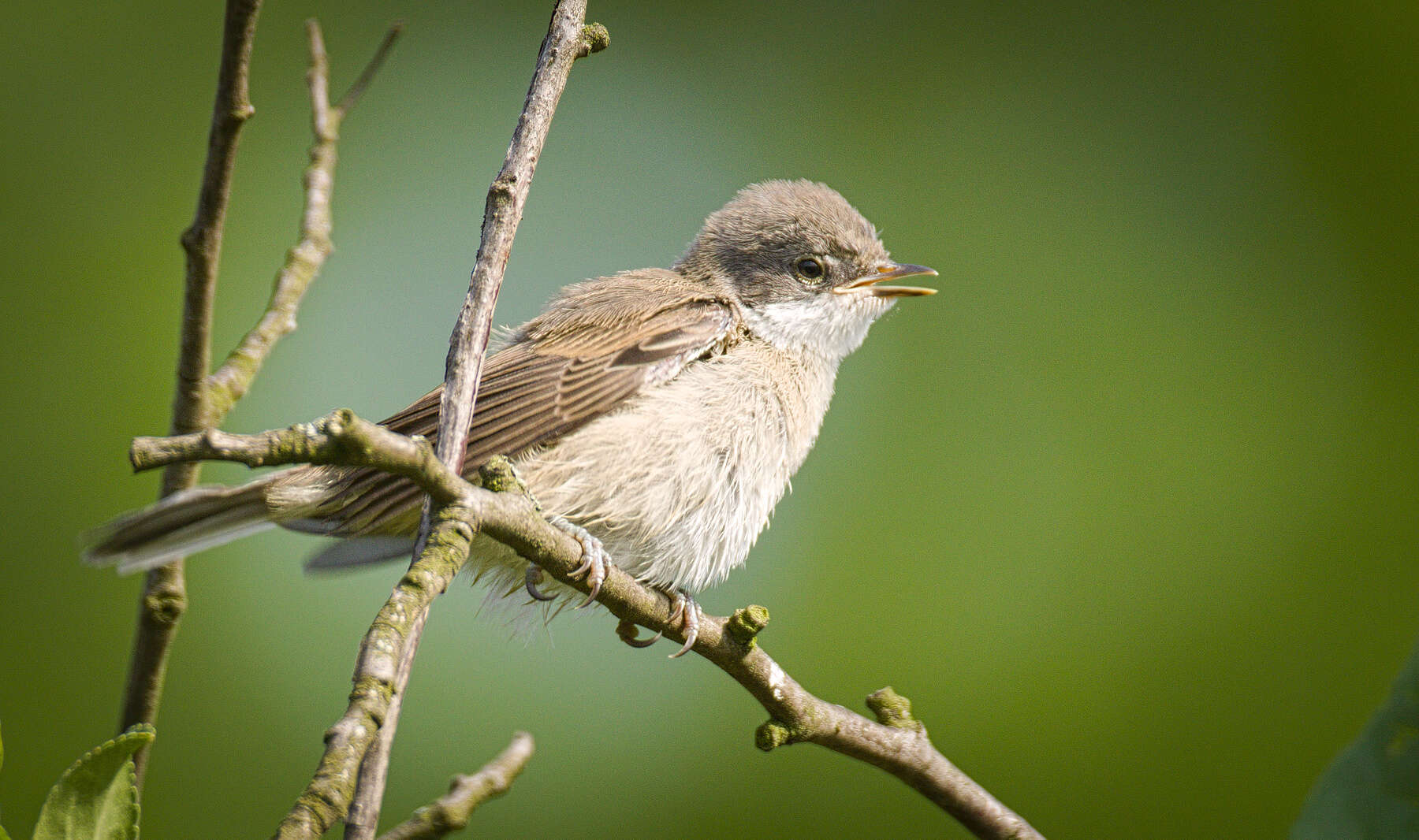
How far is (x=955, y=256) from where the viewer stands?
5.69 metres

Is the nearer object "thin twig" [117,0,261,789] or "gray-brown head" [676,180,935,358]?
"thin twig" [117,0,261,789]

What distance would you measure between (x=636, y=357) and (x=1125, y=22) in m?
4.93

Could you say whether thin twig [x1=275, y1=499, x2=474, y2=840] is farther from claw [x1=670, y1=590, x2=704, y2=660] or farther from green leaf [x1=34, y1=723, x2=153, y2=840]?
claw [x1=670, y1=590, x2=704, y2=660]

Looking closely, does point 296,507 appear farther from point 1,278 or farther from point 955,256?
point 955,256

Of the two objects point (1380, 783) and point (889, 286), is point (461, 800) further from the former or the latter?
point (889, 286)

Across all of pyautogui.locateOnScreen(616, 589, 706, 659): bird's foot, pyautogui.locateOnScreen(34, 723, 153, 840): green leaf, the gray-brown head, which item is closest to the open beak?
the gray-brown head

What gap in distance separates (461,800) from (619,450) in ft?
4.30

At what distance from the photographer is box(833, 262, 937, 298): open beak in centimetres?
428

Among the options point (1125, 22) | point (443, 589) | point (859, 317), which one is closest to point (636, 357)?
point (859, 317)

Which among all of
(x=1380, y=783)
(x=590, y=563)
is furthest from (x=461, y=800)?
(x=1380, y=783)

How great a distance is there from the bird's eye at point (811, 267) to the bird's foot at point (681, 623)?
1.63 m

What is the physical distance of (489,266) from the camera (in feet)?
5.91

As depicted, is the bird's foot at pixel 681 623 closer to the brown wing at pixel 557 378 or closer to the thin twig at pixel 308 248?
the brown wing at pixel 557 378

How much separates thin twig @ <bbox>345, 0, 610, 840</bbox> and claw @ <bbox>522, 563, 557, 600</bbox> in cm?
129
